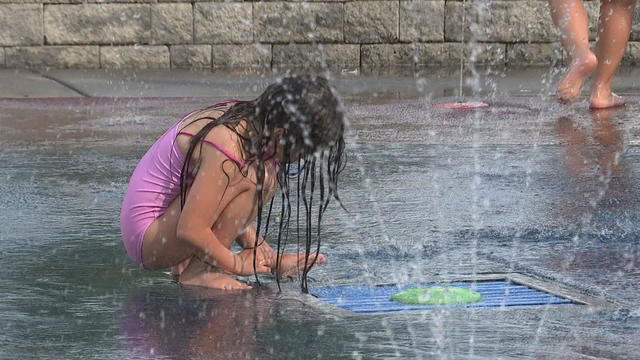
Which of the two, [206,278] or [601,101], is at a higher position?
[601,101]

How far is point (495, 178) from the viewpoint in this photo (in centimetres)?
616

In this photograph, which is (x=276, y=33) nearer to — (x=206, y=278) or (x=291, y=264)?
(x=291, y=264)

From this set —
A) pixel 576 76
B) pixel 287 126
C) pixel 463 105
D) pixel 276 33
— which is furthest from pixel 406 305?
pixel 276 33

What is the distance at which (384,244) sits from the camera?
4766 millimetres

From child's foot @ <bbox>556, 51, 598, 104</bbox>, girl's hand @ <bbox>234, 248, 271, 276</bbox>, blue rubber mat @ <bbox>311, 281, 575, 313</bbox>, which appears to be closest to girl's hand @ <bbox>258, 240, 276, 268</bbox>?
girl's hand @ <bbox>234, 248, 271, 276</bbox>

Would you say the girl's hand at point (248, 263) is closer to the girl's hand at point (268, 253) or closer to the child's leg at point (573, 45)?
the girl's hand at point (268, 253)

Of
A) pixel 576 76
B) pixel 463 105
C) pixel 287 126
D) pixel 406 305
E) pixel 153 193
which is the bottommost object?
pixel 406 305

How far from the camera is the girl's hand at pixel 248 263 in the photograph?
13.5ft

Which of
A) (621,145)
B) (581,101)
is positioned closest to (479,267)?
(621,145)

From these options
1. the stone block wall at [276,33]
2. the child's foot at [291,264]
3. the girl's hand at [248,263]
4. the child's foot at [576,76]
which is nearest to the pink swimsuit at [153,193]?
the girl's hand at [248,263]

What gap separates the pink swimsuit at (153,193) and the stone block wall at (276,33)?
7762 mm

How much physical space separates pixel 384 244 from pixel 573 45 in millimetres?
3521

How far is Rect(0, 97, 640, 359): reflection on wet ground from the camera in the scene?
3480 millimetres

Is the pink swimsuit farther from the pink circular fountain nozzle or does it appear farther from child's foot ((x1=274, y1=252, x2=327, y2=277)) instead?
the pink circular fountain nozzle
